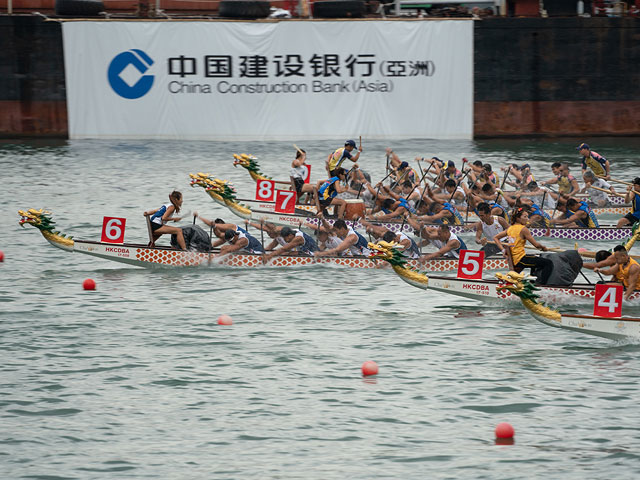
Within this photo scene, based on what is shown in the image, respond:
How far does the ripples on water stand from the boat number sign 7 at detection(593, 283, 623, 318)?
0.74 metres

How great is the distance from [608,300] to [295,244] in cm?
749

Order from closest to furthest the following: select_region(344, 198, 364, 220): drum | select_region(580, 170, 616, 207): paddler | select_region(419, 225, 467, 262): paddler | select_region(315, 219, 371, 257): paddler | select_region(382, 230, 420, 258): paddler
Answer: select_region(382, 230, 420, 258): paddler
select_region(419, 225, 467, 262): paddler
select_region(315, 219, 371, 257): paddler
select_region(344, 198, 364, 220): drum
select_region(580, 170, 616, 207): paddler

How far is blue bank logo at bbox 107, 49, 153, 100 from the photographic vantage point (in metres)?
36.6

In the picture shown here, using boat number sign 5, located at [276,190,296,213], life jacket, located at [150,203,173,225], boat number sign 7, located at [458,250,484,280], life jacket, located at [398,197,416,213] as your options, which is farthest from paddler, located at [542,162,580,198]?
life jacket, located at [150,203,173,225]

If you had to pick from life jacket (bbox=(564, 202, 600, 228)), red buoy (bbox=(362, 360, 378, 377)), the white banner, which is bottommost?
red buoy (bbox=(362, 360, 378, 377))

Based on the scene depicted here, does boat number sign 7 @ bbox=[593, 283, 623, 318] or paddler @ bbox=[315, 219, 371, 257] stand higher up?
paddler @ bbox=[315, 219, 371, 257]

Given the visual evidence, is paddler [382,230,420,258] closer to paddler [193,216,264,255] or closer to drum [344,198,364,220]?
drum [344,198,364,220]

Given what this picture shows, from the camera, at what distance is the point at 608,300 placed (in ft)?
50.9

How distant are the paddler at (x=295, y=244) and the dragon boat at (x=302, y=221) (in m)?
0.69

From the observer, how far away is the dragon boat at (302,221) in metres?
23.6

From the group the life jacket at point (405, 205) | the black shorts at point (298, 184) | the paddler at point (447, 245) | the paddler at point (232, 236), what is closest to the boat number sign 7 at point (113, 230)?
the paddler at point (232, 236)

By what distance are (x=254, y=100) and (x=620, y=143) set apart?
1354 centimetres

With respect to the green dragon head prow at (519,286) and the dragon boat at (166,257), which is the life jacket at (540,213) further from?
the green dragon head prow at (519,286)

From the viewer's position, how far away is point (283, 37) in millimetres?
36438
